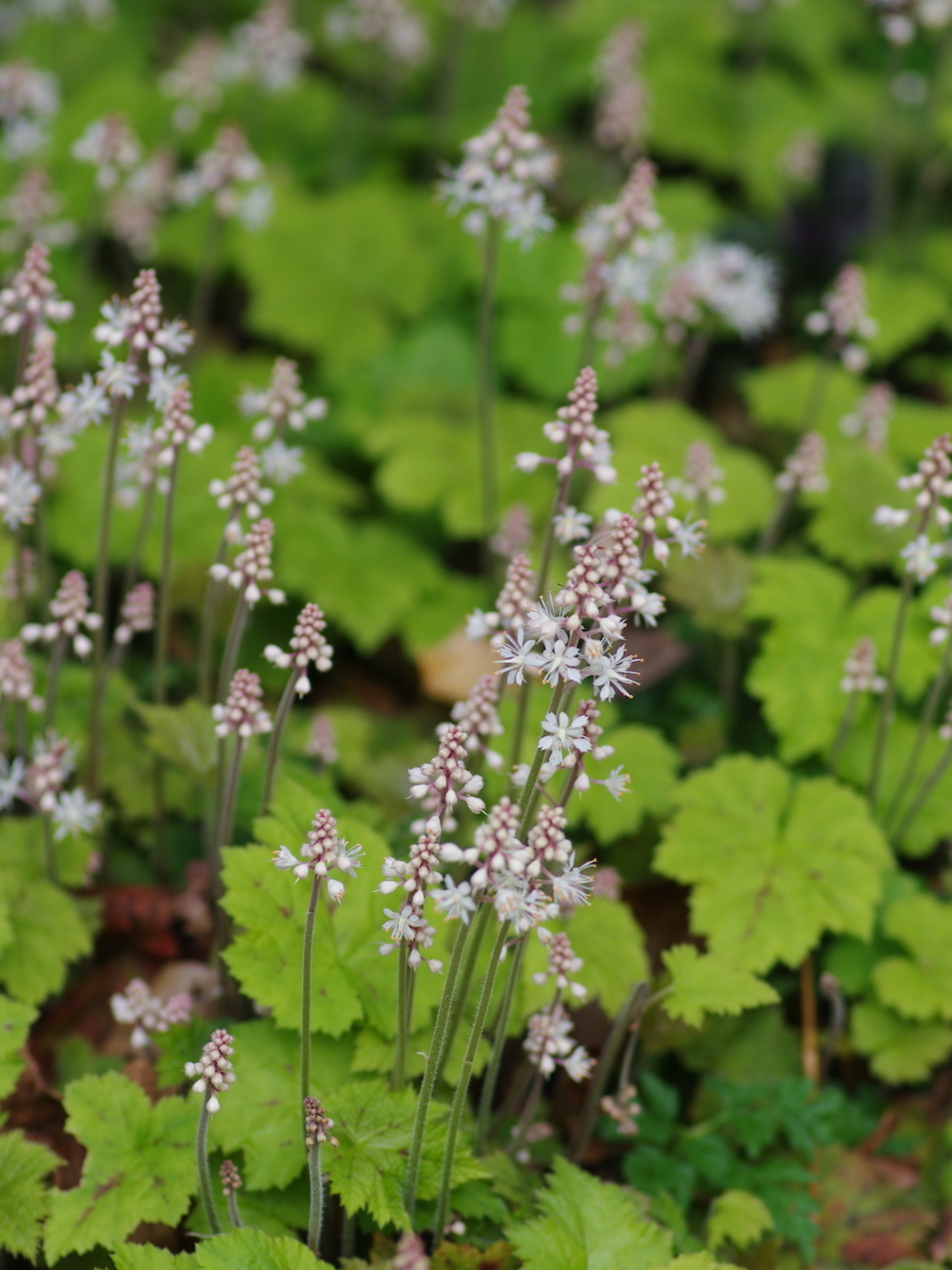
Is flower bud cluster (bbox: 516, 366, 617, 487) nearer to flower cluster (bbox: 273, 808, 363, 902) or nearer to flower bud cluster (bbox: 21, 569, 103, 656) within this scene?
flower cluster (bbox: 273, 808, 363, 902)

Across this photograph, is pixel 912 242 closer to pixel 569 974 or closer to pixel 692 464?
pixel 692 464

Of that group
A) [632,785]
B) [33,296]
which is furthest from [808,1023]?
[33,296]

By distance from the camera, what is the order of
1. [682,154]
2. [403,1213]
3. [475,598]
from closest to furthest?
[403,1213] < [475,598] < [682,154]

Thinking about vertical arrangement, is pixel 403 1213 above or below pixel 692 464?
below

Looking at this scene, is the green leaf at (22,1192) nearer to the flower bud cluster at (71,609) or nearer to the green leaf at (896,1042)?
the flower bud cluster at (71,609)

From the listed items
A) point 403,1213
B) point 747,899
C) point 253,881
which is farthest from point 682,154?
point 403,1213

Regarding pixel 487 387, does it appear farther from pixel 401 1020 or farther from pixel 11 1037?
pixel 11 1037
